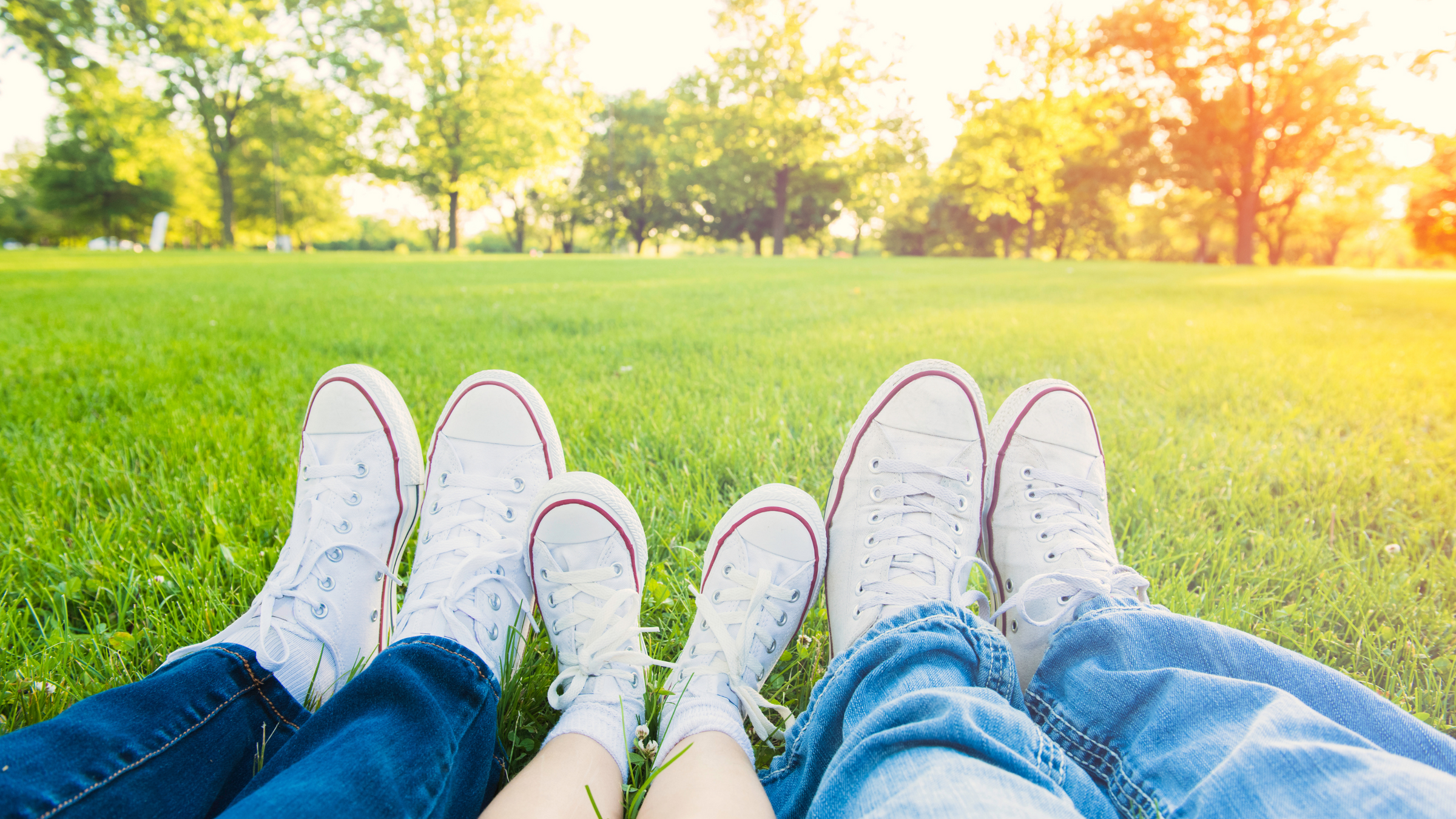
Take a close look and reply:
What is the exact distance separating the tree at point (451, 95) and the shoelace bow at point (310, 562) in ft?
86.0

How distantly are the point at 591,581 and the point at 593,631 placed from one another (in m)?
0.17

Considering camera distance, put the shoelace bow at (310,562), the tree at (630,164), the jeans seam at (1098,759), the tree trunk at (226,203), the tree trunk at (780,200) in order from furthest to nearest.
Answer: the tree at (630,164), the tree trunk at (780,200), the tree trunk at (226,203), the shoelace bow at (310,562), the jeans seam at (1098,759)

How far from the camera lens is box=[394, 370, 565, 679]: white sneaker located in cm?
123

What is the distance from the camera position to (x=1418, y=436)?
2365 millimetres

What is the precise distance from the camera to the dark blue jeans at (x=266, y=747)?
729mm

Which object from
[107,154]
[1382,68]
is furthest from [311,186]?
[1382,68]

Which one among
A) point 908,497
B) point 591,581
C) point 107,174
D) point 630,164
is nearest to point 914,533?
point 908,497

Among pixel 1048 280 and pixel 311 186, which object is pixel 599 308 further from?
pixel 311 186

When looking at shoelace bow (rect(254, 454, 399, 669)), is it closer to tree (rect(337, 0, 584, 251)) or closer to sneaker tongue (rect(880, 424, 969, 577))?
sneaker tongue (rect(880, 424, 969, 577))

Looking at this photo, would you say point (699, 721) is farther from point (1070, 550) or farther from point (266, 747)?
point (1070, 550)

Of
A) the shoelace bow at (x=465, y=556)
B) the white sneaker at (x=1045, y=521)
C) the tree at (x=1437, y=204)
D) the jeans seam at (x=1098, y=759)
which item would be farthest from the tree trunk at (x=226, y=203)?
the tree at (x=1437, y=204)

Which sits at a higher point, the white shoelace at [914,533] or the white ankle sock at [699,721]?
the white shoelace at [914,533]

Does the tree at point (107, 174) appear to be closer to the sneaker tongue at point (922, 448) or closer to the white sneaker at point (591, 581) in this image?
the white sneaker at point (591, 581)

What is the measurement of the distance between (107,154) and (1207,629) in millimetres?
44539
